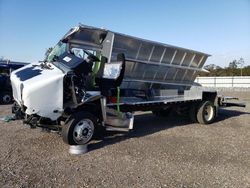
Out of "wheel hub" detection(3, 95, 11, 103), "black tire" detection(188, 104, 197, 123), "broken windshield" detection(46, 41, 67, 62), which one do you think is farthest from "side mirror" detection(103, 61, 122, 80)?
"wheel hub" detection(3, 95, 11, 103)

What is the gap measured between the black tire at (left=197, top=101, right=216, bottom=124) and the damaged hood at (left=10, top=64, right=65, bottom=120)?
5378 millimetres

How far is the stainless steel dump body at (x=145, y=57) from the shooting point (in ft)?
24.1

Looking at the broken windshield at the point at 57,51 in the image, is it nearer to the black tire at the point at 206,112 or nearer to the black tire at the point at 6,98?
the black tire at the point at 206,112

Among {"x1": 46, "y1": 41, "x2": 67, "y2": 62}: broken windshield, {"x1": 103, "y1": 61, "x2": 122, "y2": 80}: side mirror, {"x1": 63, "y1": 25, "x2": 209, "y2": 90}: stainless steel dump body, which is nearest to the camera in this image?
{"x1": 46, "y1": 41, "x2": 67, "y2": 62}: broken windshield

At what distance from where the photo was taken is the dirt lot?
14.8 feet

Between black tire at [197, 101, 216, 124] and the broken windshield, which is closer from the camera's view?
the broken windshield

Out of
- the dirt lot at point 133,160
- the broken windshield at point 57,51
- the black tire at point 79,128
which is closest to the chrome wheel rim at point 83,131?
the black tire at point 79,128

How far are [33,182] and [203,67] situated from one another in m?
8.00

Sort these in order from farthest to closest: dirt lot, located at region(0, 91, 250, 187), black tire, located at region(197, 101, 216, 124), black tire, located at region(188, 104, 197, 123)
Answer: black tire, located at region(188, 104, 197, 123), black tire, located at region(197, 101, 216, 124), dirt lot, located at region(0, 91, 250, 187)

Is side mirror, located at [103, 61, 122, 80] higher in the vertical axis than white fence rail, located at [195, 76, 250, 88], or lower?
higher

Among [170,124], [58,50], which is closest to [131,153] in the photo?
[58,50]

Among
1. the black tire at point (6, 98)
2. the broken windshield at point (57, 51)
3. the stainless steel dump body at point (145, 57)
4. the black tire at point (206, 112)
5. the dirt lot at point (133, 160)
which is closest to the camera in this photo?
the dirt lot at point (133, 160)

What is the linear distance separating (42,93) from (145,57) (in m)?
3.65

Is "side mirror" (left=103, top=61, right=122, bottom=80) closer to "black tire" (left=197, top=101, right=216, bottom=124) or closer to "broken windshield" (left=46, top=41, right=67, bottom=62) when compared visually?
"broken windshield" (left=46, top=41, right=67, bottom=62)
